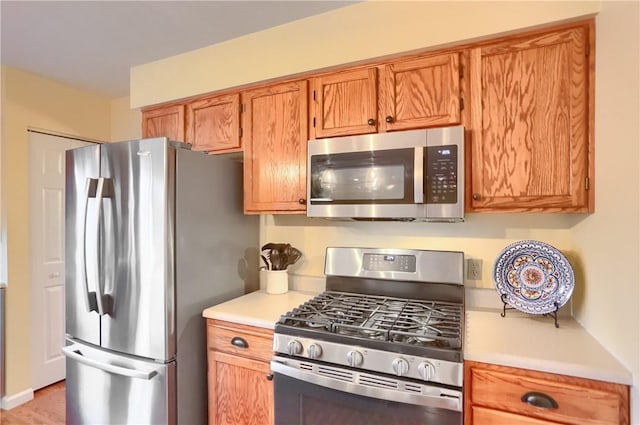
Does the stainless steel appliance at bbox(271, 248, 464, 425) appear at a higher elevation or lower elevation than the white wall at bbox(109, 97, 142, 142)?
lower

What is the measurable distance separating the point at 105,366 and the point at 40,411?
1.32 meters

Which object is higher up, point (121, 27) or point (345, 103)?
point (121, 27)

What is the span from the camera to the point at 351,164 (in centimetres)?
164

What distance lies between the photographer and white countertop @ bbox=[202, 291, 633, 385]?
105cm

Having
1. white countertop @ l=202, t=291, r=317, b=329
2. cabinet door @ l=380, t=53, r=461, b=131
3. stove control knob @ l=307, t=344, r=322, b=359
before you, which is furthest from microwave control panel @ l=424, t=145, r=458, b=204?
white countertop @ l=202, t=291, r=317, b=329

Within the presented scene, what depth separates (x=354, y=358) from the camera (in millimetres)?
1276

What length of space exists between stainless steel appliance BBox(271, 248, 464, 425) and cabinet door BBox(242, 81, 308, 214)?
2.04ft

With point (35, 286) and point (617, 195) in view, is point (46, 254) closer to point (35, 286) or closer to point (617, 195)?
point (35, 286)

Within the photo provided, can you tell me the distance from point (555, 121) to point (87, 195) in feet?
7.29

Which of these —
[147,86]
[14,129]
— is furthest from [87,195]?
[14,129]

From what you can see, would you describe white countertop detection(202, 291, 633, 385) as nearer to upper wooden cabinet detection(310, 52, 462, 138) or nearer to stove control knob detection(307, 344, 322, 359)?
stove control knob detection(307, 344, 322, 359)

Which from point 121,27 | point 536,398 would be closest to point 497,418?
point 536,398

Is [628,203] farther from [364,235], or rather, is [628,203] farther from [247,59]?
[247,59]

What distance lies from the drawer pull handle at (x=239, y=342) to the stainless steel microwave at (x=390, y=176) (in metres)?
0.71
